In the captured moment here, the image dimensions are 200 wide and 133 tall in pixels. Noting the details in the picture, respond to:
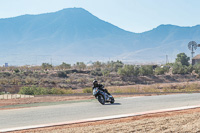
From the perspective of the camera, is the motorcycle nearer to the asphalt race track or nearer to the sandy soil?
the asphalt race track

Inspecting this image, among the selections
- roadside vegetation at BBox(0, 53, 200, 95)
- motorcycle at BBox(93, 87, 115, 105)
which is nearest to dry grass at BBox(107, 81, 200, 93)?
roadside vegetation at BBox(0, 53, 200, 95)

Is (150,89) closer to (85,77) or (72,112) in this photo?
(72,112)

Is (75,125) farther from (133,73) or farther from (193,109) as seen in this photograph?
(133,73)

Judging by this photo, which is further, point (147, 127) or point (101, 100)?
point (101, 100)

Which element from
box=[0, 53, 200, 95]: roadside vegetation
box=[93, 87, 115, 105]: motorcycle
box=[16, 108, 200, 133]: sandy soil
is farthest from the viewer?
box=[0, 53, 200, 95]: roadside vegetation

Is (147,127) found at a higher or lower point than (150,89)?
lower

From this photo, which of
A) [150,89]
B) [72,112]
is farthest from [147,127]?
[150,89]

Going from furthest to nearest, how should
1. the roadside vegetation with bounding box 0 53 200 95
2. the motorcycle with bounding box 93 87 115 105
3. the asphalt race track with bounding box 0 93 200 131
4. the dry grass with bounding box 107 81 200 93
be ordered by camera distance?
the roadside vegetation with bounding box 0 53 200 95 < the dry grass with bounding box 107 81 200 93 < the motorcycle with bounding box 93 87 115 105 < the asphalt race track with bounding box 0 93 200 131

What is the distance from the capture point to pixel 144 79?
51.0m

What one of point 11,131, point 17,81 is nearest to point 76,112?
point 11,131

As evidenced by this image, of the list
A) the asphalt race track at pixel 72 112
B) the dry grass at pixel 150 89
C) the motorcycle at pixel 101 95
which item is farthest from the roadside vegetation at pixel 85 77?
the asphalt race track at pixel 72 112

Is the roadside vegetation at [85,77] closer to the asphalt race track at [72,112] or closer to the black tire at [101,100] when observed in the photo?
the black tire at [101,100]

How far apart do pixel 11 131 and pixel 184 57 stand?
8930 centimetres

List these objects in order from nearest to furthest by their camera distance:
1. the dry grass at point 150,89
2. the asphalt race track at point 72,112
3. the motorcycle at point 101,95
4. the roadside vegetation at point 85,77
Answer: the asphalt race track at point 72,112
the motorcycle at point 101,95
the dry grass at point 150,89
the roadside vegetation at point 85,77
